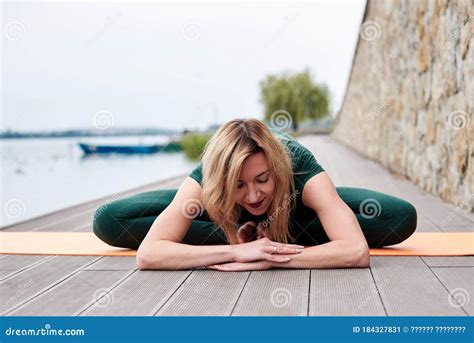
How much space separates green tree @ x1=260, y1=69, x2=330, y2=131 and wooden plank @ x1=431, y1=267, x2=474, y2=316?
23620mm

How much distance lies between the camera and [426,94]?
16.7ft

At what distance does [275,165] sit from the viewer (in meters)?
2.10

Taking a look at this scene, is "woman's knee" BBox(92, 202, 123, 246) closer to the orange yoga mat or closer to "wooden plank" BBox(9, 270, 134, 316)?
the orange yoga mat

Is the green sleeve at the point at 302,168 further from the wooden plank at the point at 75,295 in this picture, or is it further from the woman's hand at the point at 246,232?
the wooden plank at the point at 75,295

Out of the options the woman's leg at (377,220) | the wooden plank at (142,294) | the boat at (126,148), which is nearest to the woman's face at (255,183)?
the wooden plank at (142,294)

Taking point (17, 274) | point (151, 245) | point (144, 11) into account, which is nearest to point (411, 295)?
point (151, 245)

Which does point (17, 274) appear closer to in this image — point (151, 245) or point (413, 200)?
point (151, 245)

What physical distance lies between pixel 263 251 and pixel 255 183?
26cm

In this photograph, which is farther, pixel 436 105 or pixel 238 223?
pixel 436 105

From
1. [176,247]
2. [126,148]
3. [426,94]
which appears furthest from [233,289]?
[126,148]

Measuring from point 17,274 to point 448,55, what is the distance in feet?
10.5

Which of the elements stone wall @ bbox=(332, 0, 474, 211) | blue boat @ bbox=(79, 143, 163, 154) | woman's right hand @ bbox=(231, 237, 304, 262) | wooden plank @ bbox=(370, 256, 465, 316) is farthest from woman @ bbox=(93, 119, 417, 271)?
blue boat @ bbox=(79, 143, 163, 154)

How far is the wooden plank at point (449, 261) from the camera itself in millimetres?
2301

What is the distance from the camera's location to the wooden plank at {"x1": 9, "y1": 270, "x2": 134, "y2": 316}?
1.81 metres
